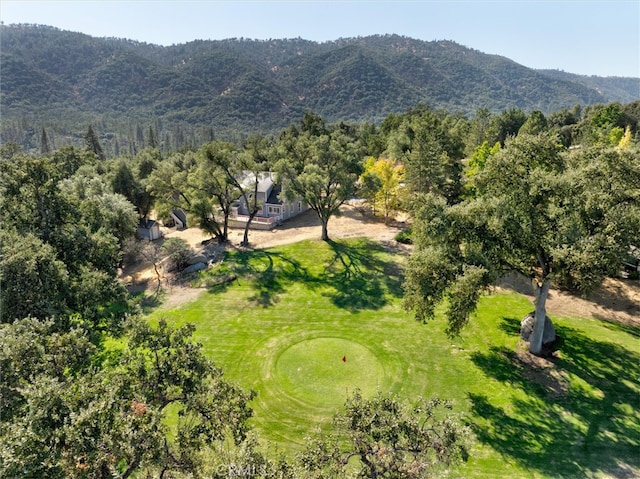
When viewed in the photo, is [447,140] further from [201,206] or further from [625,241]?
[625,241]

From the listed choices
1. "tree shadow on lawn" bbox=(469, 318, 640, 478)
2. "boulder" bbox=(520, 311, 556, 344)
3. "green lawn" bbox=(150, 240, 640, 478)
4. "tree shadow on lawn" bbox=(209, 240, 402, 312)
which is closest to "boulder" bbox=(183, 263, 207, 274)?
"tree shadow on lawn" bbox=(209, 240, 402, 312)

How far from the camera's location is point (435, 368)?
2570 centimetres

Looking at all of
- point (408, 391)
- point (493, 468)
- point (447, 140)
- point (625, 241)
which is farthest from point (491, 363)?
point (447, 140)

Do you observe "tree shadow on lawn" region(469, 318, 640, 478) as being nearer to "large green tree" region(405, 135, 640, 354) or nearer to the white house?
"large green tree" region(405, 135, 640, 354)

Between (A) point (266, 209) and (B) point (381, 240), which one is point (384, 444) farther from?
(A) point (266, 209)

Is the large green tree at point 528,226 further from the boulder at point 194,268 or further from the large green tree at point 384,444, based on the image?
the boulder at point 194,268

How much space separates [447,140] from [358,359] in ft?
176

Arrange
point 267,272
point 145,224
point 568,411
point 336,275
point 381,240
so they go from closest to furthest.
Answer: point 568,411, point 336,275, point 267,272, point 381,240, point 145,224

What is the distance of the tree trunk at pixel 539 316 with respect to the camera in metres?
24.0

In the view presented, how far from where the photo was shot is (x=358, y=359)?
2698cm

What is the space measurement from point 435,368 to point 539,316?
734cm

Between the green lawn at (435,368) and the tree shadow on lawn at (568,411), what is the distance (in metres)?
0.06

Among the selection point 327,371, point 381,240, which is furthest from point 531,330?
point 381,240

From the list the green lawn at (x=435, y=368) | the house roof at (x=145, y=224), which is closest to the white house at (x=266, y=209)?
the house roof at (x=145, y=224)
